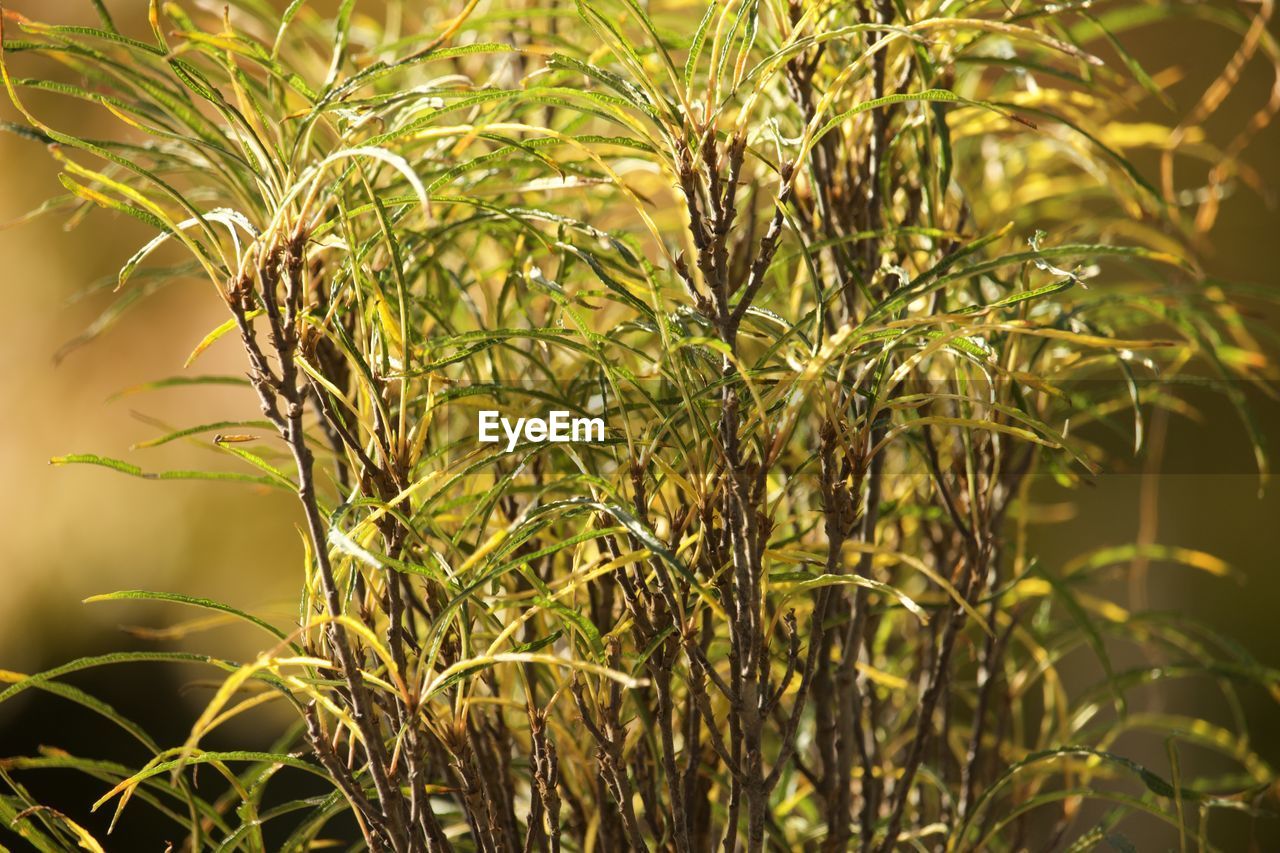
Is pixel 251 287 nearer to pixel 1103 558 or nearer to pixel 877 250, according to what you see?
pixel 877 250

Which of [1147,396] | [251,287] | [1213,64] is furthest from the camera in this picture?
[1213,64]

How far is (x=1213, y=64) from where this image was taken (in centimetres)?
149

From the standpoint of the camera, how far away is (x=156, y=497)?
160cm

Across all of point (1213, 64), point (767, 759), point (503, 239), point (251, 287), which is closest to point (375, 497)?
point (251, 287)

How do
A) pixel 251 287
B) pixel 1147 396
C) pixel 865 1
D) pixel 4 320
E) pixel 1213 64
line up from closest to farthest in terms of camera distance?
pixel 251 287 < pixel 865 1 < pixel 1147 396 < pixel 1213 64 < pixel 4 320

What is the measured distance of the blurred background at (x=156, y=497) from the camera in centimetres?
144

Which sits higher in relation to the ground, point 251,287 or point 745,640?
point 251,287

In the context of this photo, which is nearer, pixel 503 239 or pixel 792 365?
pixel 792 365

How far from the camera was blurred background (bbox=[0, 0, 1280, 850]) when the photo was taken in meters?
1.44

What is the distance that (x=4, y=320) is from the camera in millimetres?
1636

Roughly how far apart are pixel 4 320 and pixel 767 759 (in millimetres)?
1543

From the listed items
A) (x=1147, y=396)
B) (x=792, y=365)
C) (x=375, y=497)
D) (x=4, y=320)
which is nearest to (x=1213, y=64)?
(x=1147, y=396)

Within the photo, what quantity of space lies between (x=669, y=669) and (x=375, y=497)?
11 cm

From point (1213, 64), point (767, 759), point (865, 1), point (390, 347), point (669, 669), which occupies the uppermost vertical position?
point (1213, 64)
